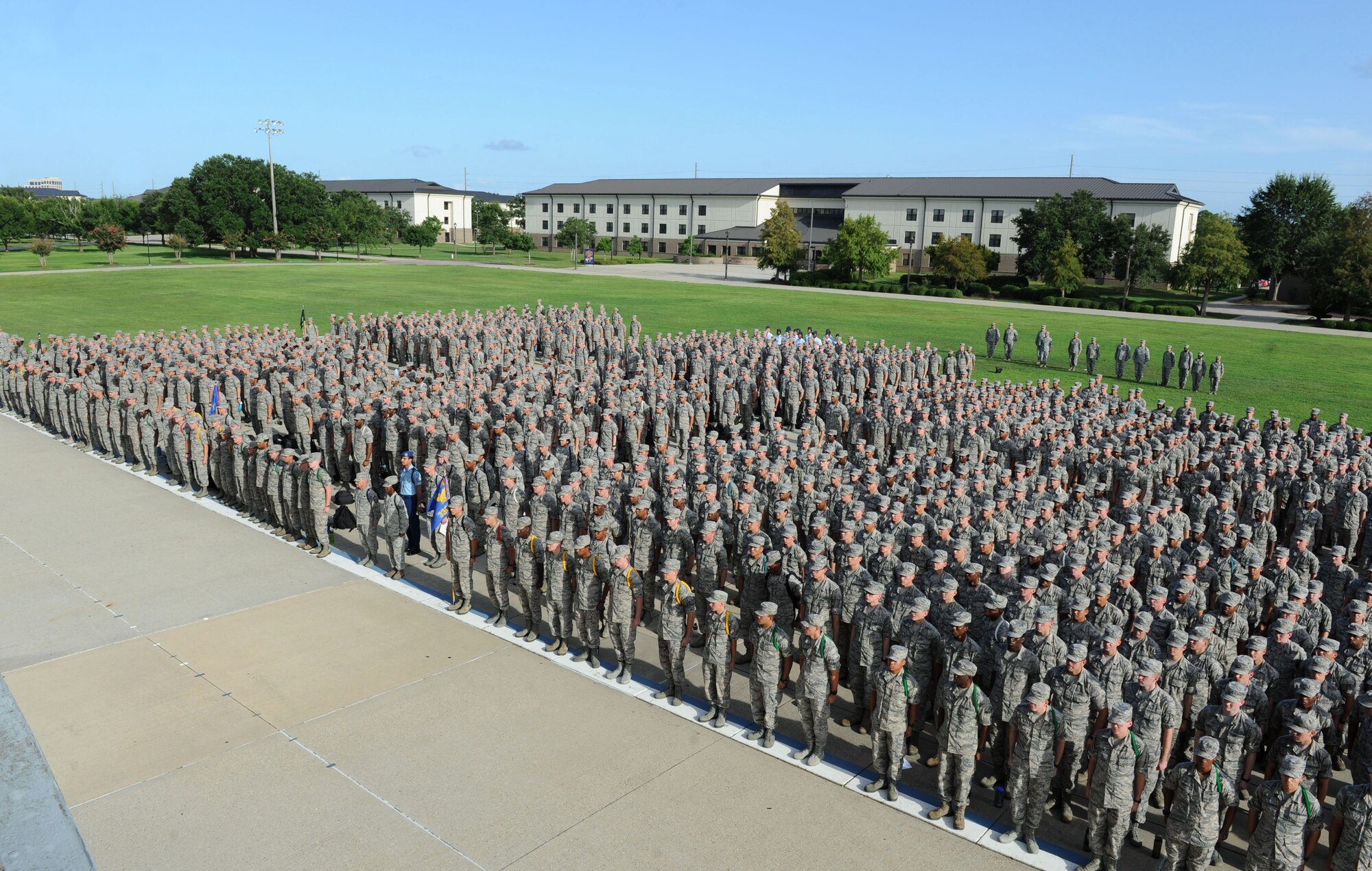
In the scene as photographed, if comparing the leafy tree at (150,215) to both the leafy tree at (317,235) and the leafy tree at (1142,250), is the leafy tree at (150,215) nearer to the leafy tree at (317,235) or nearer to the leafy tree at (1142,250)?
the leafy tree at (317,235)

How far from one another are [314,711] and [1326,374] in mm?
32662

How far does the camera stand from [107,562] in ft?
37.6

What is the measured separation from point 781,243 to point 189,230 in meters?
43.8

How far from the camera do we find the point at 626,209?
94.4m

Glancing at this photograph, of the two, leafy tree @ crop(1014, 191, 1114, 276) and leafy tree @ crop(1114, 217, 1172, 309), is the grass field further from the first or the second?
leafy tree @ crop(1114, 217, 1172, 309)

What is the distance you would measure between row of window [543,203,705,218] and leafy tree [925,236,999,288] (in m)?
34.6

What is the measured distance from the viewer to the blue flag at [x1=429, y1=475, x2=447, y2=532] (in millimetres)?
Answer: 11766

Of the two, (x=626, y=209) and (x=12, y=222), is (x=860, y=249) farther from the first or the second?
(x=12, y=222)

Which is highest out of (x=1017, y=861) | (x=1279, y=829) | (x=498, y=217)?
(x=498, y=217)

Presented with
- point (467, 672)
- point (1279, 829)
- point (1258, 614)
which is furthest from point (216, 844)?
point (1258, 614)

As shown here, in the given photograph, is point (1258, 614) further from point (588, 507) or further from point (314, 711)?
point (314, 711)

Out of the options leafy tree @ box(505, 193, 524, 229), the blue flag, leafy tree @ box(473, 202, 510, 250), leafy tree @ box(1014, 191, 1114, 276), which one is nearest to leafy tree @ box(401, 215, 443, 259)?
leafy tree @ box(473, 202, 510, 250)

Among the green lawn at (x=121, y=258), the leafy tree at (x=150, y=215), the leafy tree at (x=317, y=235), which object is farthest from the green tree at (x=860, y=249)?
the leafy tree at (x=150, y=215)

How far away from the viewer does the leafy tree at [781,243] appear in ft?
205
